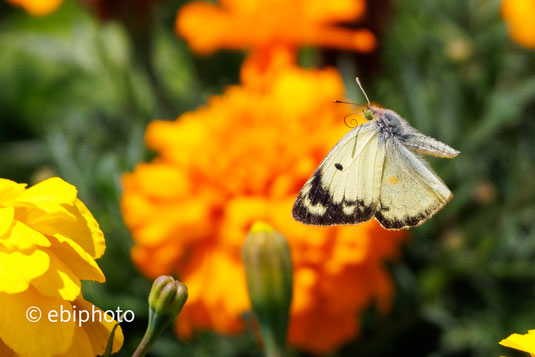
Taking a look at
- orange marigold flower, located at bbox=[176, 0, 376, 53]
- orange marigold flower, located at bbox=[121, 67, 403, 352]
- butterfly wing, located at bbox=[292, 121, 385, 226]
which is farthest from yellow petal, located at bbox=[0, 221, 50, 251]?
orange marigold flower, located at bbox=[176, 0, 376, 53]

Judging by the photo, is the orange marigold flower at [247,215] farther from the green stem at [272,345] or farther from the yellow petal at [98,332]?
the yellow petal at [98,332]

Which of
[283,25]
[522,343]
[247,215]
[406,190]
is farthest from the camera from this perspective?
[283,25]

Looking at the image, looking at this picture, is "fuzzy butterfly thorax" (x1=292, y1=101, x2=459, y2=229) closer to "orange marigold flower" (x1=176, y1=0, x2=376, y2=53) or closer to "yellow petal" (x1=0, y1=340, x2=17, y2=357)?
"yellow petal" (x1=0, y1=340, x2=17, y2=357)

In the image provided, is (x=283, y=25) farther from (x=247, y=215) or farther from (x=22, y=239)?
(x=22, y=239)

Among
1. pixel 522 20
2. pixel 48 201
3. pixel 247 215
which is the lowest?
pixel 48 201

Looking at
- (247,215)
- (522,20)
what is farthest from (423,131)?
(247,215)

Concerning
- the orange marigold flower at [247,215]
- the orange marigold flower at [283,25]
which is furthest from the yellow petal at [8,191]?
the orange marigold flower at [283,25]
